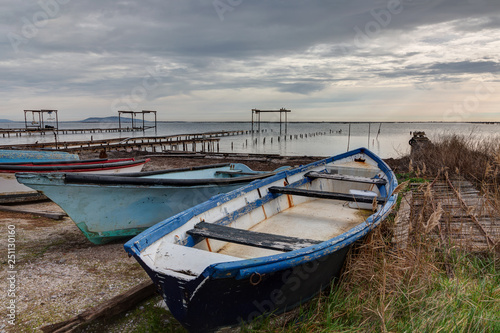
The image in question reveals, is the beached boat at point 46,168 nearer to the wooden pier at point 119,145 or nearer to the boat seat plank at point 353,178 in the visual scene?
the boat seat plank at point 353,178

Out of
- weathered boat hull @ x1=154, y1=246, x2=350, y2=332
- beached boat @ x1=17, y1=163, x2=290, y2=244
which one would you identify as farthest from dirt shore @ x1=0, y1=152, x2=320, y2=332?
weathered boat hull @ x1=154, y1=246, x2=350, y2=332

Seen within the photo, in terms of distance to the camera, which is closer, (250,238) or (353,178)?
(250,238)

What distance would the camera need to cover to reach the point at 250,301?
3.04 metres

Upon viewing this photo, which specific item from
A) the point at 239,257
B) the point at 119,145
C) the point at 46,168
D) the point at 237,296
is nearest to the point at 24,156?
the point at 46,168

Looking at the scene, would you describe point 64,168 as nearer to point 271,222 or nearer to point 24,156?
point 24,156

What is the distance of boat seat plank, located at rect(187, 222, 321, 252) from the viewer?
3.29 m

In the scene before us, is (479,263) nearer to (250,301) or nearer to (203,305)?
(250,301)

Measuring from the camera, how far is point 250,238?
349cm

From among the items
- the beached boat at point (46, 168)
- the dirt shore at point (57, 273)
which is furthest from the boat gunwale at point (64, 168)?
the dirt shore at point (57, 273)

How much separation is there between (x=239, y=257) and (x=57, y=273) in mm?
2864

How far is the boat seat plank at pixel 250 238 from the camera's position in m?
3.29

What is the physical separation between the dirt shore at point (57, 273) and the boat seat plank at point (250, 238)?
167 centimetres

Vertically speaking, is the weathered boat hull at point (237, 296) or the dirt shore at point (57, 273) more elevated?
the weathered boat hull at point (237, 296)

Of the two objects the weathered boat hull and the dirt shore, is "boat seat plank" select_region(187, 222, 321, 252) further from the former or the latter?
the dirt shore
